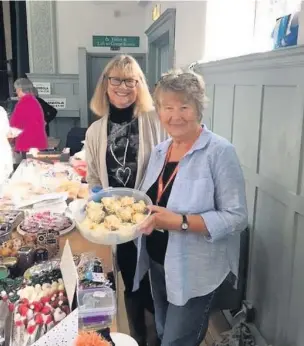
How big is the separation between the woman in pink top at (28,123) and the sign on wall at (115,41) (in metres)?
2.08

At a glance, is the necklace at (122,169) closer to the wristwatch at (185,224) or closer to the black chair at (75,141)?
the wristwatch at (185,224)

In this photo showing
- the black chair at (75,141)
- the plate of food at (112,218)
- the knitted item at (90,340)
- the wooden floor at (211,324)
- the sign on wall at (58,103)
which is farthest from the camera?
the sign on wall at (58,103)

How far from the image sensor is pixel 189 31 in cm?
316

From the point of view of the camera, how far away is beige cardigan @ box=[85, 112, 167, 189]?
1729 mm

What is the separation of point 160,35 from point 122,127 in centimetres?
305

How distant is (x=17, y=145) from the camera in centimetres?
471

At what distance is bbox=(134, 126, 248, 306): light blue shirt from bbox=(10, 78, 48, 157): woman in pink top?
3734mm

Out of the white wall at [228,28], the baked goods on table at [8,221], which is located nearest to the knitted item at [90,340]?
the baked goods on table at [8,221]

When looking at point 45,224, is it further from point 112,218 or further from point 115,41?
point 115,41

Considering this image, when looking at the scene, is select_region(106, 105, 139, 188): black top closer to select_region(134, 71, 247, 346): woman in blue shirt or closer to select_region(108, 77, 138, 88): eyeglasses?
select_region(108, 77, 138, 88): eyeglasses

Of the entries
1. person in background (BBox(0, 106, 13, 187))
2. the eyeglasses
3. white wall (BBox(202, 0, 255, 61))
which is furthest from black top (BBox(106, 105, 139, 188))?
white wall (BBox(202, 0, 255, 61))

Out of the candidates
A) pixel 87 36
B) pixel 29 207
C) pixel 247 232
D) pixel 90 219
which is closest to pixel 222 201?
pixel 90 219

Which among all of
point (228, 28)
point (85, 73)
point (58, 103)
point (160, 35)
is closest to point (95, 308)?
point (228, 28)

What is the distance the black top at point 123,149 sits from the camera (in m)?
1.75
